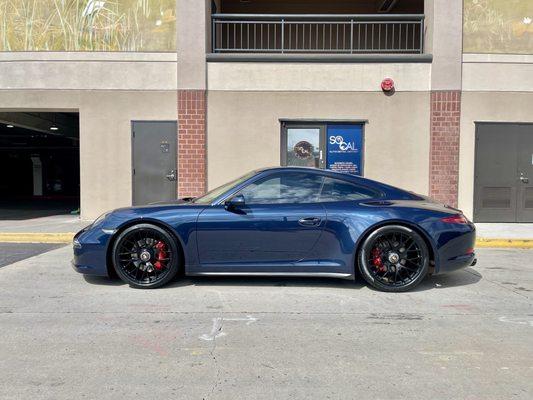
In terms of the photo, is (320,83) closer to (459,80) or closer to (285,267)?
(459,80)

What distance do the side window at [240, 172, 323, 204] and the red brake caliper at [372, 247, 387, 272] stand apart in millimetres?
902

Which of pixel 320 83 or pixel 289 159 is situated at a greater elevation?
pixel 320 83

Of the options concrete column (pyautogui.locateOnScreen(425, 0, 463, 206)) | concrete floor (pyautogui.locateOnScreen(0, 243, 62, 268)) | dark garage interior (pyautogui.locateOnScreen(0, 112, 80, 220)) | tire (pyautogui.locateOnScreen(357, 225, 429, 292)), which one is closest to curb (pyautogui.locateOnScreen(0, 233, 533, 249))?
concrete floor (pyautogui.locateOnScreen(0, 243, 62, 268))

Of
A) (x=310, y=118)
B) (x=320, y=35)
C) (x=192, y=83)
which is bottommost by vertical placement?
(x=310, y=118)

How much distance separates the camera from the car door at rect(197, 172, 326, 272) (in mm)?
5211

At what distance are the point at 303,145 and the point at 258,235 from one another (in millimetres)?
6319

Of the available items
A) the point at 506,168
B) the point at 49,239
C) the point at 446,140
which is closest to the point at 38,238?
the point at 49,239

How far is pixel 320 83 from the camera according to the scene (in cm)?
1105

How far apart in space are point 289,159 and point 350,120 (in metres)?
1.73

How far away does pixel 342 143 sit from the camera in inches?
439

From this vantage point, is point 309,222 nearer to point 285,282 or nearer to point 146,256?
point 285,282

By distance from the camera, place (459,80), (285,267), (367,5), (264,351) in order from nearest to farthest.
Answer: (264,351) → (285,267) → (459,80) → (367,5)

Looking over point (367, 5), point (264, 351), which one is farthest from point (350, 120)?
point (264, 351)

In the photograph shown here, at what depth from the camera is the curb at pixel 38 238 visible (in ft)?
29.5
